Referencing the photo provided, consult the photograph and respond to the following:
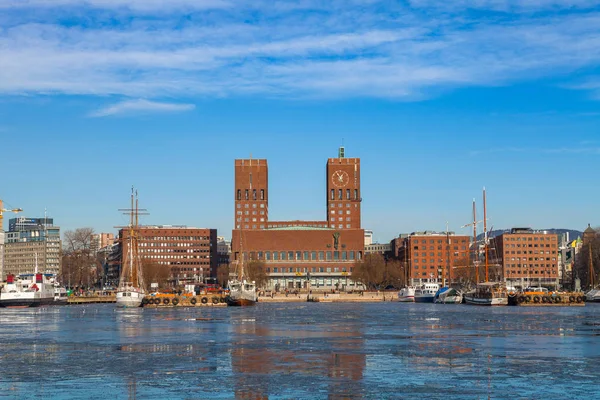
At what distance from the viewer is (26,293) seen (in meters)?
173

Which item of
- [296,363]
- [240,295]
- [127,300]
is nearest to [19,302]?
[127,300]

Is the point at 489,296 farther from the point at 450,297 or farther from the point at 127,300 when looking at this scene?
the point at 127,300

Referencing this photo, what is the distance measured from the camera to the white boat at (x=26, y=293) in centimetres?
17112

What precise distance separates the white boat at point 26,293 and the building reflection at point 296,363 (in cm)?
11242

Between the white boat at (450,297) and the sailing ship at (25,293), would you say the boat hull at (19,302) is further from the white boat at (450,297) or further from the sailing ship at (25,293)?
the white boat at (450,297)

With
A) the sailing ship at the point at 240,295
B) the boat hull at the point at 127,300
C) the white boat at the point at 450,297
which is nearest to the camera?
the boat hull at the point at 127,300

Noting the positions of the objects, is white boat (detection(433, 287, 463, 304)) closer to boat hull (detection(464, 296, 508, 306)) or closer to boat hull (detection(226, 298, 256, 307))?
boat hull (detection(464, 296, 508, 306))

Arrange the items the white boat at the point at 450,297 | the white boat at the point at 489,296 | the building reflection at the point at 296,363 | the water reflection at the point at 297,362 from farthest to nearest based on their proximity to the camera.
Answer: the white boat at the point at 450,297, the white boat at the point at 489,296, the building reflection at the point at 296,363, the water reflection at the point at 297,362

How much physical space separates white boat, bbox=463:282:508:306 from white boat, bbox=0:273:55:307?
91.3 meters

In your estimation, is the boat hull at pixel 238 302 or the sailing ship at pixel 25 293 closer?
the boat hull at pixel 238 302

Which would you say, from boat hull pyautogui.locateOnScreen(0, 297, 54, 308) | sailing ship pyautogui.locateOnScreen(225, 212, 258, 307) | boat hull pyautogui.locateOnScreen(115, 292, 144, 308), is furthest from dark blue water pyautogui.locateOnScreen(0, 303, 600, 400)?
boat hull pyautogui.locateOnScreen(0, 297, 54, 308)

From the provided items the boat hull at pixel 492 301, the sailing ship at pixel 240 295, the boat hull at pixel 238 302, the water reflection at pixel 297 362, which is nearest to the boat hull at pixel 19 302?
the sailing ship at pixel 240 295

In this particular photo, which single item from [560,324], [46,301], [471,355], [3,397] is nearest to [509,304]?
[560,324]

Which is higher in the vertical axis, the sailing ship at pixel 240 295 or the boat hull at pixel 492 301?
the sailing ship at pixel 240 295
